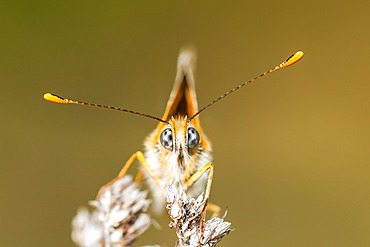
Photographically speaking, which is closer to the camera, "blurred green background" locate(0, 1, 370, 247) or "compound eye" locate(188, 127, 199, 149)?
"compound eye" locate(188, 127, 199, 149)

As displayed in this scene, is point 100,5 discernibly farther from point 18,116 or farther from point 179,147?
point 179,147

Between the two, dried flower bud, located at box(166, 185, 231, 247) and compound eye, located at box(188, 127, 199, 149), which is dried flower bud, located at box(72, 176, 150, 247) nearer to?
dried flower bud, located at box(166, 185, 231, 247)

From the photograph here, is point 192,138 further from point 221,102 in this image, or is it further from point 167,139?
point 221,102

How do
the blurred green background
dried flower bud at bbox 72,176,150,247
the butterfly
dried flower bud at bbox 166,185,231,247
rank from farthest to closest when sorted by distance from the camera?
the blurred green background < the butterfly < dried flower bud at bbox 72,176,150,247 < dried flower bud at bbox 166,185,231,247

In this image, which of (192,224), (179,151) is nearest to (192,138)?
(179,151)

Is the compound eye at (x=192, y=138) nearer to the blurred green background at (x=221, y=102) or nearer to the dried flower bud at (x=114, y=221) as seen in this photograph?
the dried flower bud at (x=114, y=221)

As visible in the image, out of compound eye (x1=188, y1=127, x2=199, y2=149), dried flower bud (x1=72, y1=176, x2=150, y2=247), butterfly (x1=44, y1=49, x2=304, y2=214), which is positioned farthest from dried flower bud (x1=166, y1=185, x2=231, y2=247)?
compound eye (x1=188, y1=127, x2=199, y2=149)

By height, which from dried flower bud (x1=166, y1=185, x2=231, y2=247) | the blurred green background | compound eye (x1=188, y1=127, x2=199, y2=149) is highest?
the blurred green background

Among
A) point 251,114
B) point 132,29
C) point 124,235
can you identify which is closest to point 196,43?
point 132,29
